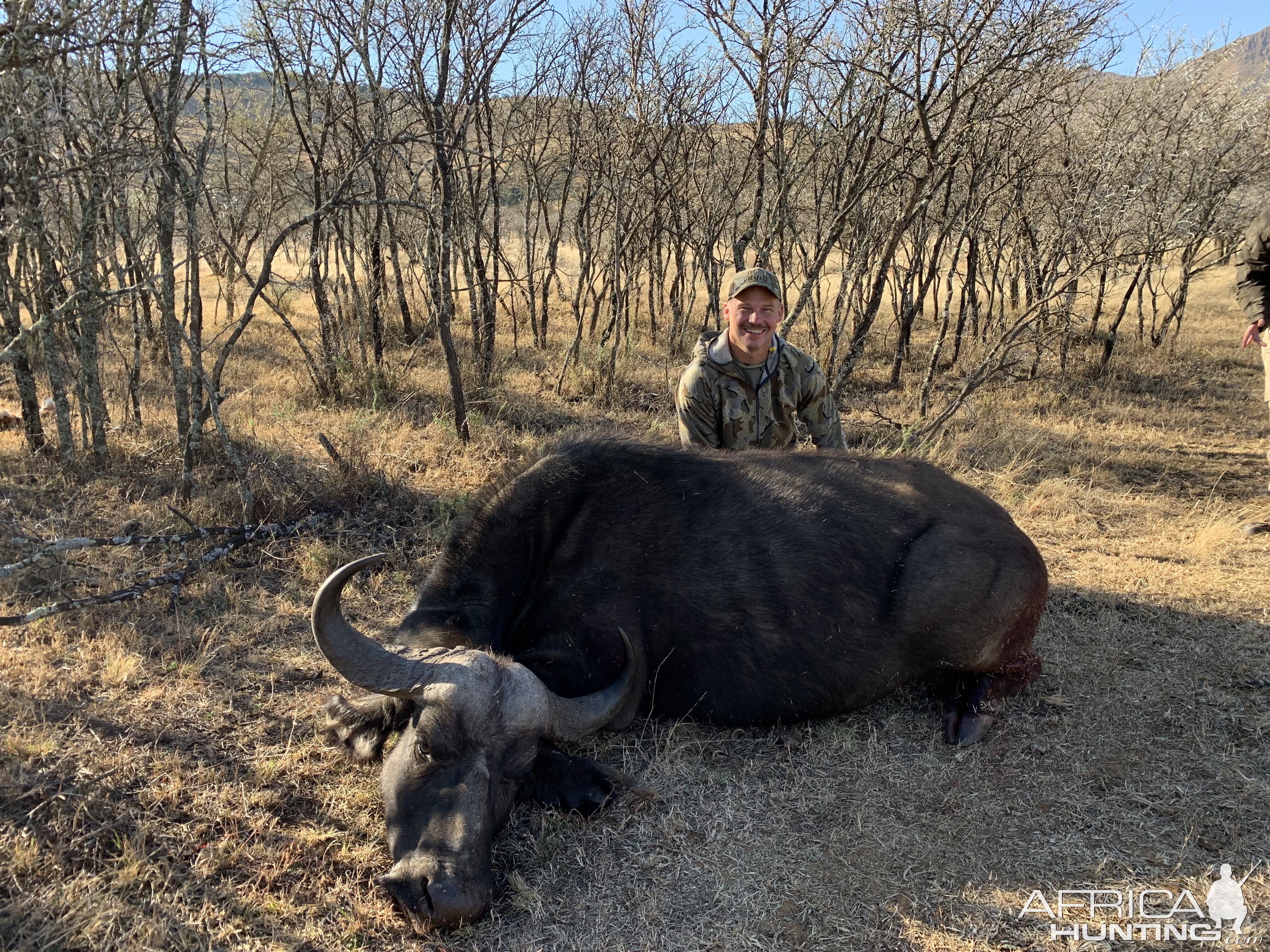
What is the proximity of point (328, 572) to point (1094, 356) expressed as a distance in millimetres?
11028

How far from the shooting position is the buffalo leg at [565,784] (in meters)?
3.14

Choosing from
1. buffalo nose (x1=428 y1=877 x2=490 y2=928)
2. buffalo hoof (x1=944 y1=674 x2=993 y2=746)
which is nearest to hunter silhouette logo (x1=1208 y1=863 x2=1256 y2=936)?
buffalo hoof (x1=944 y1=674 x2=993 y2=746)

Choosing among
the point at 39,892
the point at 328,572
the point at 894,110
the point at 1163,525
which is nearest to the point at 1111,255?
the point at 894,110

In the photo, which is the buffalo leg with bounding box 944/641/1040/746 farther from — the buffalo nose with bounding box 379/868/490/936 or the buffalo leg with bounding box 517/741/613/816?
the buffalo nose with bounding box 379/868/490/936

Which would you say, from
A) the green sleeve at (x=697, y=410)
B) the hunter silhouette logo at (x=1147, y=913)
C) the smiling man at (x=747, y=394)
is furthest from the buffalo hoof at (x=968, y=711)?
the green sleeve at (x=697, y=410)

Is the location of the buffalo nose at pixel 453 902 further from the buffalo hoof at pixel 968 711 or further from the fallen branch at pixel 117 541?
the fallen branch at pixel 117 541

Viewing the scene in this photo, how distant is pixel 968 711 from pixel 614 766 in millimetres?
1679

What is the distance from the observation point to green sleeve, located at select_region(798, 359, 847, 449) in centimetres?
549

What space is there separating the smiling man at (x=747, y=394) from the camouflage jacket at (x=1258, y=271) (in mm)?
3368

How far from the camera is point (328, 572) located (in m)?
4.83

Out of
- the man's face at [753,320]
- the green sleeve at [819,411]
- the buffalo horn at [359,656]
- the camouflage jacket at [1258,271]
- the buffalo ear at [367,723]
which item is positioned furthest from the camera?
the camouflage jacket at [1258,271]

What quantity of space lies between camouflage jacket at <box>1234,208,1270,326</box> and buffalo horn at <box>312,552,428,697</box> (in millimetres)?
6454

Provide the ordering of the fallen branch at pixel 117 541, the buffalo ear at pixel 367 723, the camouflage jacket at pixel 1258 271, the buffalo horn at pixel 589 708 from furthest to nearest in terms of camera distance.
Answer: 1. the camouflage jacket at pixel 1258 271
2. the fallen branch at pixel 117 541
3. the buffalo ear at pixel 367 723
4. the buffalo horn at pixel 589 708

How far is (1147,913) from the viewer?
108 inches
